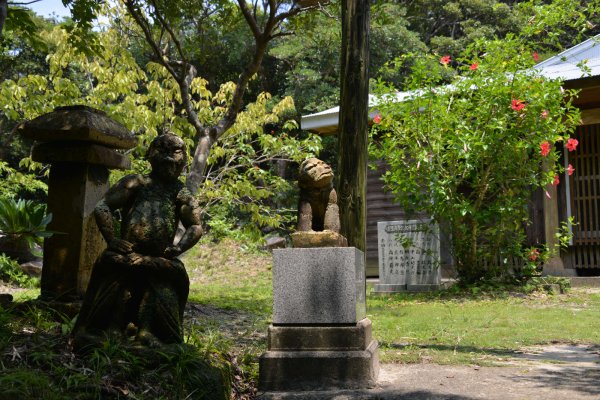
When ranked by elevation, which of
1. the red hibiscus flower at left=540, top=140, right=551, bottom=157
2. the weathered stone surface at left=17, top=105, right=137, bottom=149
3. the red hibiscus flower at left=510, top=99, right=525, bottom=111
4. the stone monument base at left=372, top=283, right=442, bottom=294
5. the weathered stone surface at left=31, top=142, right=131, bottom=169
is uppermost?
the red hibiscus flower at left=510, top=99, right=525, bottom=111

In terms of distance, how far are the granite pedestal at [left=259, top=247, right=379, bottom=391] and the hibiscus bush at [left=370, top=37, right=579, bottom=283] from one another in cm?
637

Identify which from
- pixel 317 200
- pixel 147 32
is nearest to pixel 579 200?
pixel 147 32

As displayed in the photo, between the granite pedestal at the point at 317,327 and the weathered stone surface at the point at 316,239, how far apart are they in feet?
0.22

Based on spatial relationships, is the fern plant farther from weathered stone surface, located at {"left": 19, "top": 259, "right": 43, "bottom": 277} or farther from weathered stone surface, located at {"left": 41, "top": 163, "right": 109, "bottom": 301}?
weathered stone surface, located at {"left": 19, "top": 259, "right": 43, "bottom": 277}

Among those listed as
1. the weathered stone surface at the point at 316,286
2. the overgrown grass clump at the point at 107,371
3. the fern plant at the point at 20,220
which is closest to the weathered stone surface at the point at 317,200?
the weathered stone surface at the point at 316,286

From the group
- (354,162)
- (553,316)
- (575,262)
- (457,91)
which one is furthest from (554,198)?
(354,162)

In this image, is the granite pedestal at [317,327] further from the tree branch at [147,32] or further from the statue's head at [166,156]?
the tree branch at [147,32]

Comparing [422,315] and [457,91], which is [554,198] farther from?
[422,315]

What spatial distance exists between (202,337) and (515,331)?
3.89 m

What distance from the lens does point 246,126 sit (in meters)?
12.3

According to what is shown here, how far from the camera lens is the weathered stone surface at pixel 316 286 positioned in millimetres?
5277

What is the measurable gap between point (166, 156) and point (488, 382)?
3112mm

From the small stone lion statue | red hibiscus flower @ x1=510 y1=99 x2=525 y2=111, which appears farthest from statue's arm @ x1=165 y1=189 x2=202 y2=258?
red hibiscus flower @ x1=510 y1=99 x2=525 y2=111

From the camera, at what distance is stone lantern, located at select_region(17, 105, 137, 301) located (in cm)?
679
